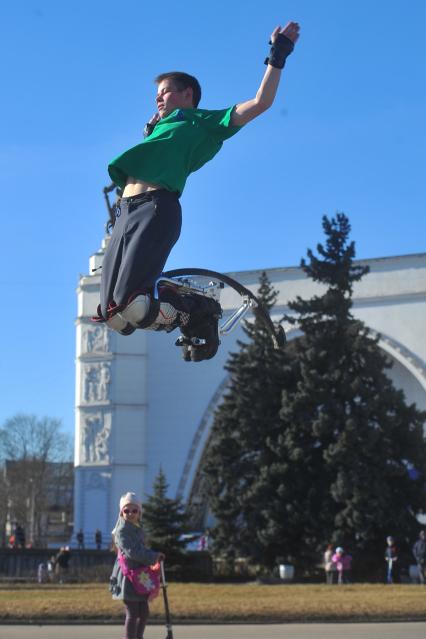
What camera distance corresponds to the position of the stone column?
5578 centimetres

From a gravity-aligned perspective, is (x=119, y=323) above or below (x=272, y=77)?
below

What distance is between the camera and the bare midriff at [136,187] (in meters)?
4.21

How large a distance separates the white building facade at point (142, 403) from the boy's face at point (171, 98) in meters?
49.4

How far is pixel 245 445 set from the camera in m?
35.0

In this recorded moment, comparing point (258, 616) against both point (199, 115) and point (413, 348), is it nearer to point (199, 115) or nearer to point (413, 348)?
point (199, 115)

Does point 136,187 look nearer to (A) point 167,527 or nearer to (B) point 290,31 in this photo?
(B) point 290,31

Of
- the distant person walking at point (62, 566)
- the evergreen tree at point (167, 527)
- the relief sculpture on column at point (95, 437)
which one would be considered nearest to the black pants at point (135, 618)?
the evergreen tree at point (167, 527)

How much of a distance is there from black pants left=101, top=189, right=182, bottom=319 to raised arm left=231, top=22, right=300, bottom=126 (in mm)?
464

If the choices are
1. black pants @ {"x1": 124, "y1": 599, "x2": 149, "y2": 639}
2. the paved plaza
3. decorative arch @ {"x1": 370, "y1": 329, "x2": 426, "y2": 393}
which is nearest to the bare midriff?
black pants @ {"x1": 124, "y1": 599, "x2": 149, "y2": 639}

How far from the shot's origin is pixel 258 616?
1337 centimetres

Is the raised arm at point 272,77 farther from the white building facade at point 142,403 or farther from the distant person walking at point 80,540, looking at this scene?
the white building facade at point 142,403

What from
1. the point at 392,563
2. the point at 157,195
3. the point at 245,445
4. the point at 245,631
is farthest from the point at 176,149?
the point at 245,445

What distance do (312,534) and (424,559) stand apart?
516cm

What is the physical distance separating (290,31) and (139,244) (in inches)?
43.2
